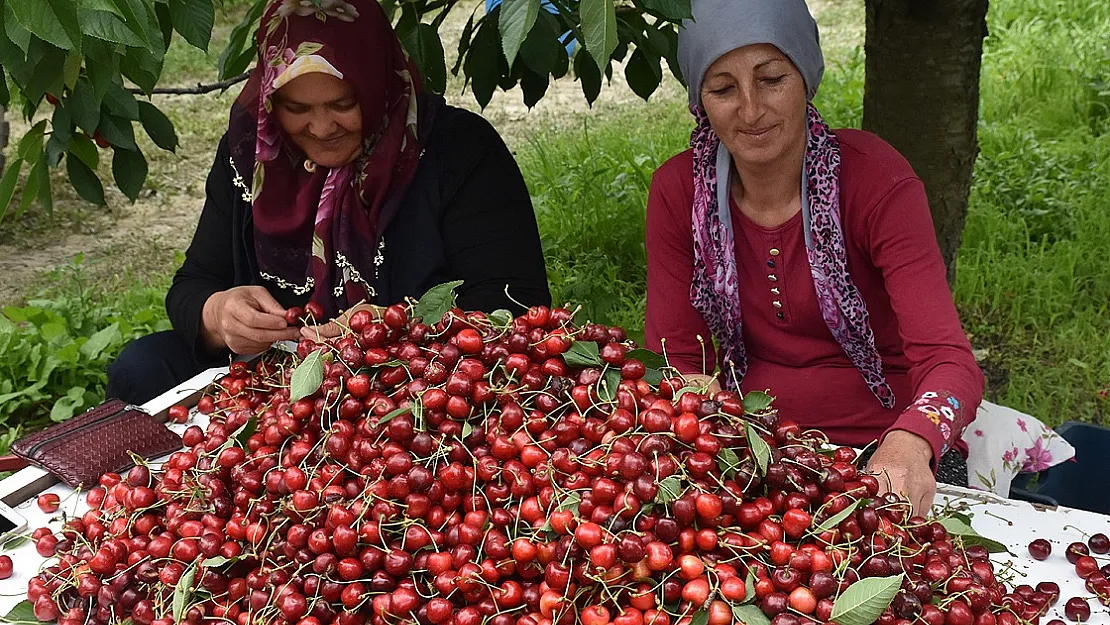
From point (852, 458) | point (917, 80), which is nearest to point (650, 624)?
point (852, 458)

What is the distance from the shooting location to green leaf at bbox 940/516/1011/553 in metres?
1.41

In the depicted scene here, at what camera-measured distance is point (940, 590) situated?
1221 millimetres

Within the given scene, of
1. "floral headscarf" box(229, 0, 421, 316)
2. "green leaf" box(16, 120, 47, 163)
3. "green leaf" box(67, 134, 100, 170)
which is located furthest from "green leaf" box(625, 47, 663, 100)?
"green leaf" box(16, 120, 47, 163)

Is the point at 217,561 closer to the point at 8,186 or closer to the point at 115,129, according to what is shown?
the point at 115,129

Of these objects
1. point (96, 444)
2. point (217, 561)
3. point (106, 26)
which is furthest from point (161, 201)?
point (217, 561)

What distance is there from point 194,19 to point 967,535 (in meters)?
1.30

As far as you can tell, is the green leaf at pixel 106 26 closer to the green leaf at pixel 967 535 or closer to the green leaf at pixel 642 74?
the green leaf at pixel 967 535

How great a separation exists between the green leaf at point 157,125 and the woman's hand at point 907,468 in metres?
1.72

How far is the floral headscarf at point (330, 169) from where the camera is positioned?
7.50ft

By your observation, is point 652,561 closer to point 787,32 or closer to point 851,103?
point 787,32

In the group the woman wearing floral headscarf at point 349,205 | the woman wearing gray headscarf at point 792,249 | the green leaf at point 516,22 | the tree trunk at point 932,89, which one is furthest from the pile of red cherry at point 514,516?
the tree trunk at point 932,89

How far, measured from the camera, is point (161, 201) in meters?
6.07

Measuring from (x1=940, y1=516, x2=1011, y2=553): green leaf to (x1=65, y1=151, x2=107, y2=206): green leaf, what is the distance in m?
1.93

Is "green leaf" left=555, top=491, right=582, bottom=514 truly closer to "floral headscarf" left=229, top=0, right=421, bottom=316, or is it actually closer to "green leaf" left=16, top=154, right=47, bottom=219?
"floral headscarf" left=229, top=0, right=421, bottom=316
